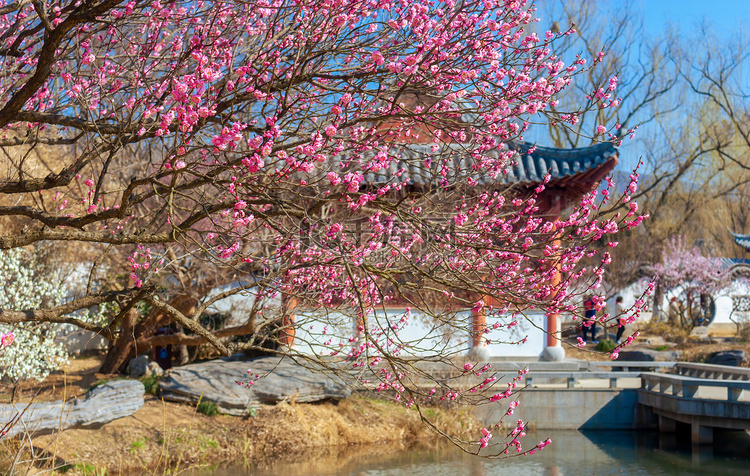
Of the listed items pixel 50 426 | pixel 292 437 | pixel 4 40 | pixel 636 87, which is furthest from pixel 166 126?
pixel 636 87

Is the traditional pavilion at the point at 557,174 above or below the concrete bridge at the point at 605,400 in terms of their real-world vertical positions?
above

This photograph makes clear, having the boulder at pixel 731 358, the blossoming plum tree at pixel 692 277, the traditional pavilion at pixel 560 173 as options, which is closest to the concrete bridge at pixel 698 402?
the traditional pavilion at pixel 560 173

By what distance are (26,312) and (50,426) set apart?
428cm

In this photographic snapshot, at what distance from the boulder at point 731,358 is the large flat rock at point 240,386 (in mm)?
11572

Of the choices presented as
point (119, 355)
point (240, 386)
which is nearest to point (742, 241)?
point (240, 386)

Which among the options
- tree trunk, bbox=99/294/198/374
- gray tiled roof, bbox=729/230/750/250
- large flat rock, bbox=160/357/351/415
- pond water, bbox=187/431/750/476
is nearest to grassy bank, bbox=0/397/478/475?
large flat rock, bbox=160/357/351/415

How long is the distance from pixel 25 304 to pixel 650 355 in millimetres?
16147

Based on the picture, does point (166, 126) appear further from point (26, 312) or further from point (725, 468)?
point (725, 468)

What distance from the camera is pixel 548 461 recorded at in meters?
12.1

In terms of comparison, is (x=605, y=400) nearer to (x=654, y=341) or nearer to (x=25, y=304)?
(x=25, y=304)

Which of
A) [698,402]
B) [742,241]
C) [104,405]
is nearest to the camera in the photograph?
[104,405]

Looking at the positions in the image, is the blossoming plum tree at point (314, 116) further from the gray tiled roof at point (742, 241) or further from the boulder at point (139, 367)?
the gray tiled roof at point (742, 241)

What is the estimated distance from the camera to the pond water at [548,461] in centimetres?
1130

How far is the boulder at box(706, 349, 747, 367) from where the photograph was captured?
19469 mm
